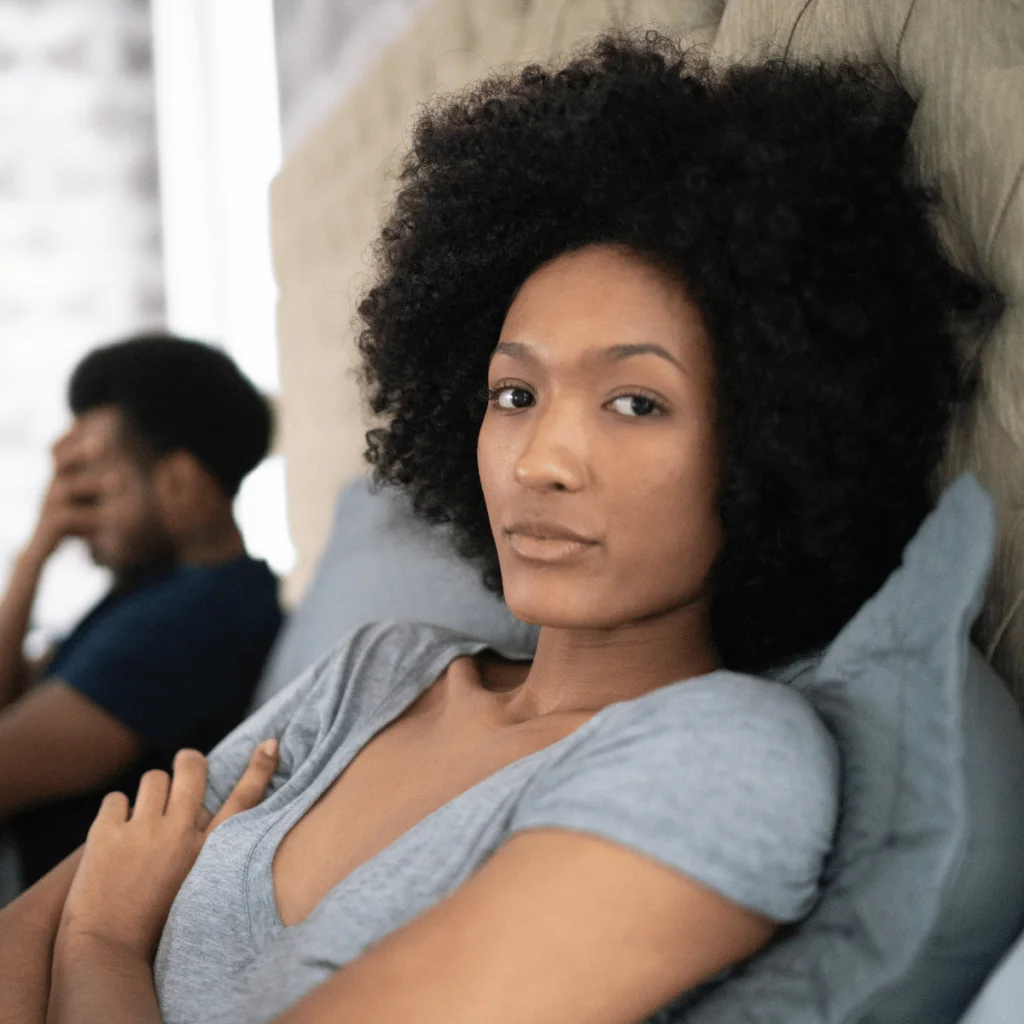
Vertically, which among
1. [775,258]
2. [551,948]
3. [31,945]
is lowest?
[31,945]

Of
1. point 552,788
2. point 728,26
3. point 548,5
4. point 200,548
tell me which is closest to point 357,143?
point 548,5

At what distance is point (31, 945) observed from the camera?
0.96 meters

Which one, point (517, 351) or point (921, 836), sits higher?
point (517, 351)

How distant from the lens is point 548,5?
4.90 ft

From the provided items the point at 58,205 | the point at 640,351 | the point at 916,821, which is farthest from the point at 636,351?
the point at 58,205

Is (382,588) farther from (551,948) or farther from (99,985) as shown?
(551,948)

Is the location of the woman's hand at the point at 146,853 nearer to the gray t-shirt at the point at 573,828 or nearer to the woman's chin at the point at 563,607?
the gray t-shirt at the point at 573,828

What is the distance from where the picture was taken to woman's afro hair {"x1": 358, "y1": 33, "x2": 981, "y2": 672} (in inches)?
30.6

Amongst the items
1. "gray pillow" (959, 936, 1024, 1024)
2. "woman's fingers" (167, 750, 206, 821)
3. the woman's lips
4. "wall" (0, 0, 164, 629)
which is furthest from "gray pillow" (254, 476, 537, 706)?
"wall" (0, 0, 164, 629)

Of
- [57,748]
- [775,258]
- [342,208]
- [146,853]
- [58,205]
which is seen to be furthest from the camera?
[58,205]

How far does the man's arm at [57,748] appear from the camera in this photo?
1.37 metres

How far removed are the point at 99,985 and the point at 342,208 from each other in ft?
5.05

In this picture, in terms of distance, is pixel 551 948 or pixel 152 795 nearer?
pixel 551 948

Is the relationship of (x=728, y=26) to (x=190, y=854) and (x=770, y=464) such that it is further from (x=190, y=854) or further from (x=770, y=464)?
(x=190, y=854)
